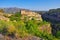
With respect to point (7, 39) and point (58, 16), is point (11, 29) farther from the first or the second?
point (58, 16)

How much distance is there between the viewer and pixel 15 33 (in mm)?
Result: 14789

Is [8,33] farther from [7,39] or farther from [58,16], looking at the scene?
[58,16]

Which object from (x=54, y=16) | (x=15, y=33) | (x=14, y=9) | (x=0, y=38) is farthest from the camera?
(x=54, y=16)

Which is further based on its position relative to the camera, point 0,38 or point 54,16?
point 54,16

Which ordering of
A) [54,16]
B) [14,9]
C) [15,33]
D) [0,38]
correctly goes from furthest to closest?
[54,16]
[14,9]
[15,33]
[0,38]

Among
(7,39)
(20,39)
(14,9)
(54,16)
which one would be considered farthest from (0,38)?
(54,16)

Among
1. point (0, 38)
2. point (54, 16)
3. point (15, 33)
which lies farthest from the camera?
point (54, 16)

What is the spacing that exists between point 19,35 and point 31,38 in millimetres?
801

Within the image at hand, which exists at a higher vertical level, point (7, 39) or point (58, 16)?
point (7, 39)

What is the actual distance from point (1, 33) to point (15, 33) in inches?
35.0

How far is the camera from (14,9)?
217 feet

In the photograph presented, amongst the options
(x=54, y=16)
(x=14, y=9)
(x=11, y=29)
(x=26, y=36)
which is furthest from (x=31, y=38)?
(x=54, y=16)

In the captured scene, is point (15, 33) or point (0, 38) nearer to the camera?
point (0, 38)

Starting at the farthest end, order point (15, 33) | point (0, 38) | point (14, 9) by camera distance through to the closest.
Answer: point (14, 9) < point (15, 33) < point (0, 38)
